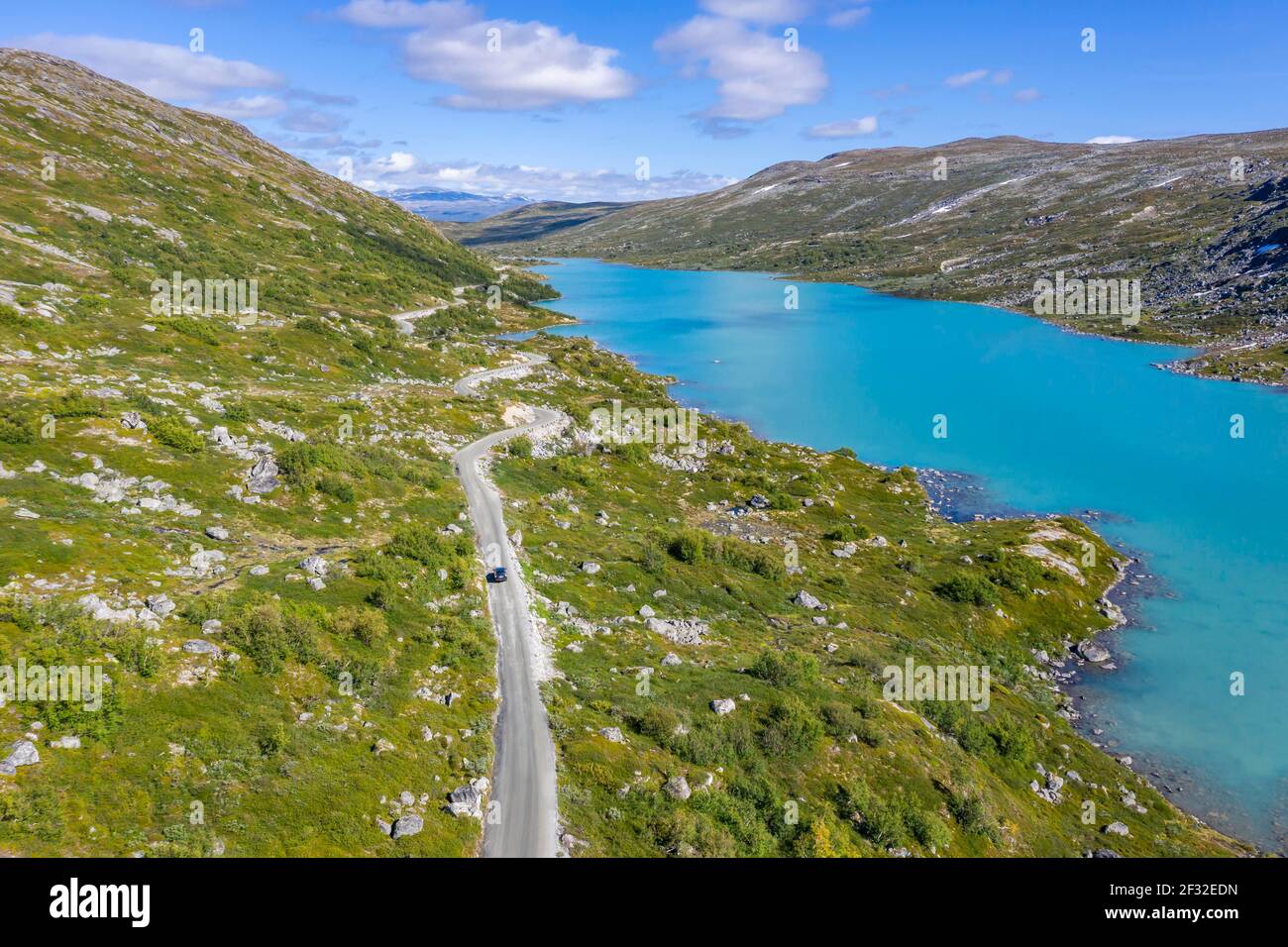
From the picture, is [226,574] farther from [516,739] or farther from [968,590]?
[968,590]

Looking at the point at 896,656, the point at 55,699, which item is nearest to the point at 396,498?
the point at 55,699

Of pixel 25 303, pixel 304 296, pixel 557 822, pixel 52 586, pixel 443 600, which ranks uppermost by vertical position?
pixel 304 296

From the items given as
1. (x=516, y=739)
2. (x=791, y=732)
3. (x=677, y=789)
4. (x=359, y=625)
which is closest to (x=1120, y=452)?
(x=791, y=732)

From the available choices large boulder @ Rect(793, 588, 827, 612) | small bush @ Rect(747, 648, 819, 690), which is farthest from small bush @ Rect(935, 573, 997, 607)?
small bush @ Rect(747, 648, 819, 690)

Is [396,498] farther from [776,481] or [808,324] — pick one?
[808,324]

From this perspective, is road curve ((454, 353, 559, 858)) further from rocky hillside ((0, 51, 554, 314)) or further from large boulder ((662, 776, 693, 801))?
rocky hillside ((0, 51, 554, 314))
